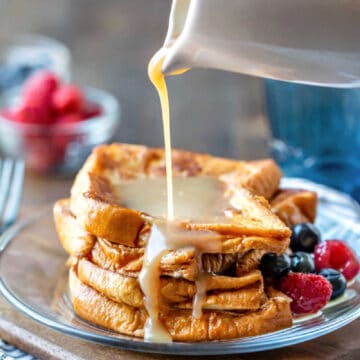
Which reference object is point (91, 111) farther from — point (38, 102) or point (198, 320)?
point (198, 320)

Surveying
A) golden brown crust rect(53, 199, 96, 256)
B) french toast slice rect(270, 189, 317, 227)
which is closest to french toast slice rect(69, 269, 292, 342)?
golden brown crust rect(53, 199, 96, 256)

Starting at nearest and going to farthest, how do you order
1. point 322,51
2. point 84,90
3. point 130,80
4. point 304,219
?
point 322,51 → point 304,219 → point 84,90 → point 130,80

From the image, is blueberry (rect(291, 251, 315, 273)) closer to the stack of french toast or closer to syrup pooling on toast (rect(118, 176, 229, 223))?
the stack of french toast

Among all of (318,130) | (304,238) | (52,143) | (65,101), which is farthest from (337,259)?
(65,101)

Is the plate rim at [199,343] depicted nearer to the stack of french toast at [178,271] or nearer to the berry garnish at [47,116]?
the stack of french toast at [178,271]

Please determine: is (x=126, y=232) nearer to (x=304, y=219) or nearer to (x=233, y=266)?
(x=233, y=266)

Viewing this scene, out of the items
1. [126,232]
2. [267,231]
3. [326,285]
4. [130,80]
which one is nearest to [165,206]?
[126,232]
